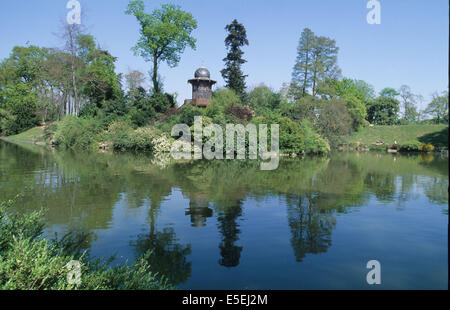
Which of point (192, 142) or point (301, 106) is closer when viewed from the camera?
point (192, 142)

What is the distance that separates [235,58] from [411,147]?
22.1 metres

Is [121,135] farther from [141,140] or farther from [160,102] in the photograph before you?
[160,102]

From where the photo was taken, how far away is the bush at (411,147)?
3186cm

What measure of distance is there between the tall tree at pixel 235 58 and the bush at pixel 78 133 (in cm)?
1582

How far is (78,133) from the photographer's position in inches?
1287

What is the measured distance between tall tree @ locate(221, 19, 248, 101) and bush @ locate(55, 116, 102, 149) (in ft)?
51.9

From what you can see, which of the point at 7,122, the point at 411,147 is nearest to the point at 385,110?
the point at 411,147

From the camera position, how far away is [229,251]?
5.78 m

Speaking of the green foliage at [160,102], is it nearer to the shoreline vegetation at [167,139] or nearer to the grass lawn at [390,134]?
the shoreline vegetation at [167,139]

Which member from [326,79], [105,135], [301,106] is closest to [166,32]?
[105,135]

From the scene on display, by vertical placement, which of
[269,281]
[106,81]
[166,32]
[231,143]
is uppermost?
[166,32]

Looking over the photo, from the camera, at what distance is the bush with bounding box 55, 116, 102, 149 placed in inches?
1266
